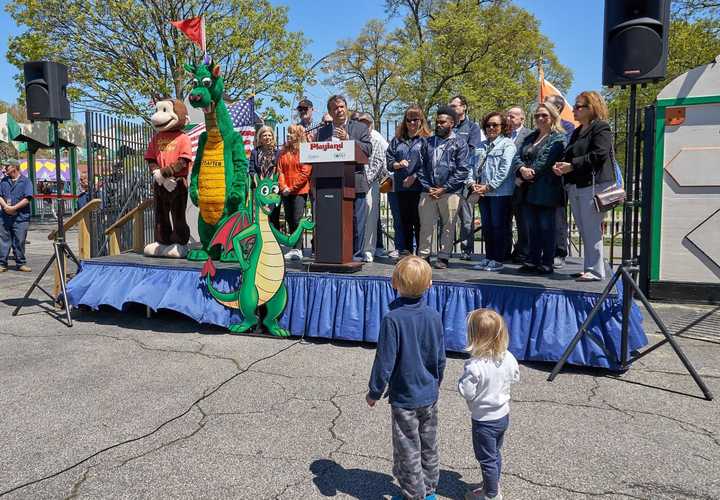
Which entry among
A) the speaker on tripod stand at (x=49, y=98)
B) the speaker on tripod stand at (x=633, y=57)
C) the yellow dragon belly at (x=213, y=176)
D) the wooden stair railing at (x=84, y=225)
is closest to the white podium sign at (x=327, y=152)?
the yellow dragon belly at (x=213, y=176)

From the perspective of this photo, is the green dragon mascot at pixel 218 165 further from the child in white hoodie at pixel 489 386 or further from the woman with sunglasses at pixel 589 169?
the child in white hoodie at pixel 489 386

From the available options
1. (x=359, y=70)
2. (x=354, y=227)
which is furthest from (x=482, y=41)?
(x=354, y=227)

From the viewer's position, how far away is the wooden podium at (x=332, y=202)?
17.1ft

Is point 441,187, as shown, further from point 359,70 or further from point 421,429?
point 359,70

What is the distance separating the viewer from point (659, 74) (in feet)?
12.7

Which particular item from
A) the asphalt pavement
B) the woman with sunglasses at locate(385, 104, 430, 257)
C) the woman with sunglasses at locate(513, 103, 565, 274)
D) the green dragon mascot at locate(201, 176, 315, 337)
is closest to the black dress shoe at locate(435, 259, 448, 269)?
the woman with sunglasses at locate(385, 104, 430, 257)

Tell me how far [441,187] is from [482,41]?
1823 cm

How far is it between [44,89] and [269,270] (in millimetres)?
3297

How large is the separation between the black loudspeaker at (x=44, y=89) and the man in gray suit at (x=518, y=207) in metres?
4.94

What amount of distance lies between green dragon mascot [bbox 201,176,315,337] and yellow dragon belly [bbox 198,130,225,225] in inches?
33.2

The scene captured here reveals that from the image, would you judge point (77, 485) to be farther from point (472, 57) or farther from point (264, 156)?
point (472, 57)

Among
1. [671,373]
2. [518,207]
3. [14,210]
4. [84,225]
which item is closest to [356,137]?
[518,207]

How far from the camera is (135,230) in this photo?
7.27 metres

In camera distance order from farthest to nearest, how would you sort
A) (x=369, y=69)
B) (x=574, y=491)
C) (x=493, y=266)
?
(x=369, y=69) → (x=493, y=266) → (x=574, y=491)
